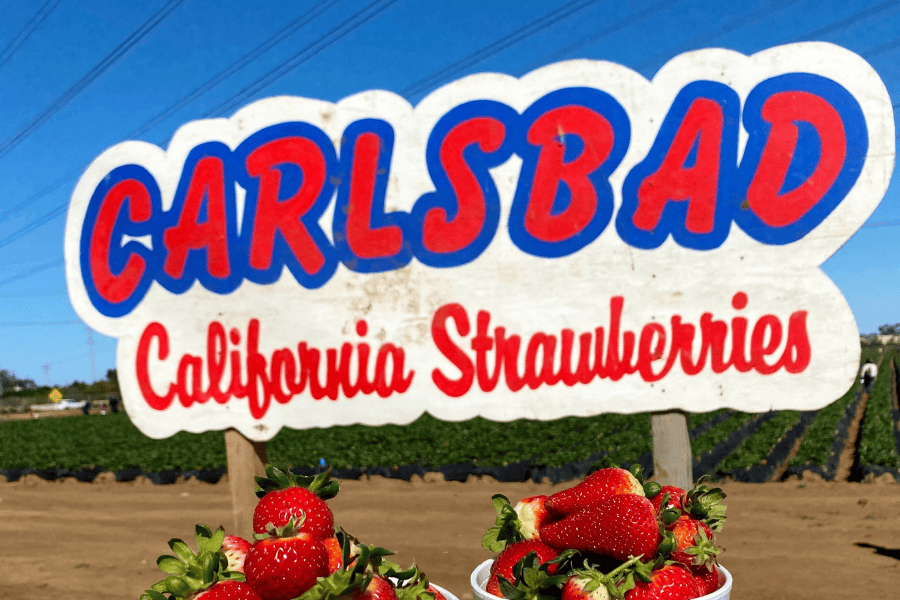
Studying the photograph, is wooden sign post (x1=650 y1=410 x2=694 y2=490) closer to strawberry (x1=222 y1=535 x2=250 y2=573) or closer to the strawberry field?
strawberry (x1=222 y1=535 x2=250 y2=573)

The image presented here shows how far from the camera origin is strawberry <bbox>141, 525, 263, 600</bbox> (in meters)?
1.35

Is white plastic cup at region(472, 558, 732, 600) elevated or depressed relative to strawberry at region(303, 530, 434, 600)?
depressed

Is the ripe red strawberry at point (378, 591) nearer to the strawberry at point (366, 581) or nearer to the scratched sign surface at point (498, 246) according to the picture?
the strawberry at point (366, 581)

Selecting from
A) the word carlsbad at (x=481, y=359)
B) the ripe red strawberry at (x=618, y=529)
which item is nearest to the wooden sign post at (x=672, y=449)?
the word carlsbad at (x=481, y=359)

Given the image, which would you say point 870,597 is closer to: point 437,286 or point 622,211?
point 622,211

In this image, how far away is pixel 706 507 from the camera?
5.98 feet

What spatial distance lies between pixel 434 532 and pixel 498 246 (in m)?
4.91

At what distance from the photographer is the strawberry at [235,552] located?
1551mm

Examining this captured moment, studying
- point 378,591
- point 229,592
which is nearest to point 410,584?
point 378,591

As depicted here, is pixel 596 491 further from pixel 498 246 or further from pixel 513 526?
pixel 498 246

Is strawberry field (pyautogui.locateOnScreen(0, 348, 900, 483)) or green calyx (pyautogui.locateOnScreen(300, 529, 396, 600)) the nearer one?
green calyx (pyautogui.locateOnScreen(300, 529, 396, 600))

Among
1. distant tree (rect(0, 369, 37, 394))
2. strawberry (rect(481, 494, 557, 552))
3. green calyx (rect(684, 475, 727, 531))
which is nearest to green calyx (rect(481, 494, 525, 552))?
strawberry (rect(481, 494, 557, 552))

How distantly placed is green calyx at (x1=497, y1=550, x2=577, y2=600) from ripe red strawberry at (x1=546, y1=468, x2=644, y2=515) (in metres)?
0.24

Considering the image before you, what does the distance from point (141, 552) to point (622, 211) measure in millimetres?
6589
